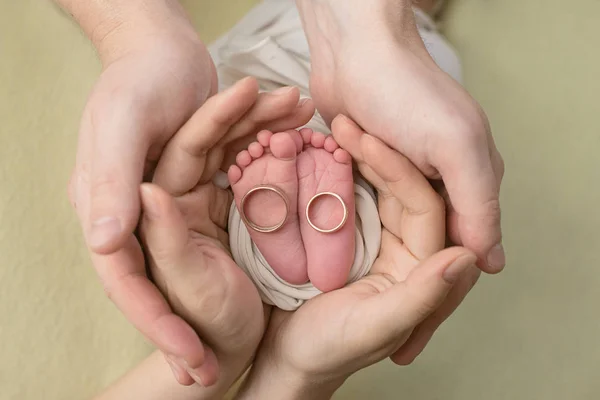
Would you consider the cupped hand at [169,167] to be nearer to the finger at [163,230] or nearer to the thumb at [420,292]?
the finger at [163,230]

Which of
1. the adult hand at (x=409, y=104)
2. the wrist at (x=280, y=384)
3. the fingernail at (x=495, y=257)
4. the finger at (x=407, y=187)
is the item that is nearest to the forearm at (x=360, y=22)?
the adult hand at (x=409, y=104)

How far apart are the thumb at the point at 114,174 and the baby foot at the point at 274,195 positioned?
100mm

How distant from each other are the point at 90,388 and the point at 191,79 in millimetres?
531

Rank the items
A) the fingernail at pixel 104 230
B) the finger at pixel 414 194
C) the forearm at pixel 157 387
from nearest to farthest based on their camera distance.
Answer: the fingernail at pixel 104 230 → the finger at pixel 414 194 → the forearm at pixel 157 387

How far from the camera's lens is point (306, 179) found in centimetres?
57

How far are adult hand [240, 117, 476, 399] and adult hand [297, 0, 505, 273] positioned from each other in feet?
0.09

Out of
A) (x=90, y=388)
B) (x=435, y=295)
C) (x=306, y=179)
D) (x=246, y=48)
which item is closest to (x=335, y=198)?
(x=306, y=179)

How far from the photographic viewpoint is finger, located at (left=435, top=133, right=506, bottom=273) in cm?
50

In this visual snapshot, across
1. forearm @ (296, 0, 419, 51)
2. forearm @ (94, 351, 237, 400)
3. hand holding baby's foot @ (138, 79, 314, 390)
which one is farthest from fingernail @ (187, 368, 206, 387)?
forearm @ (296, 0, 419, 51)

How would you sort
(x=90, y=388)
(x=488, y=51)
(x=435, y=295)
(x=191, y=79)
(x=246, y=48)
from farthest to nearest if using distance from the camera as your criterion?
(x=488, y=51)
(x=90, y=388)
(x=246, y=48)
(x=191, y=79)
(x=435, y=295)

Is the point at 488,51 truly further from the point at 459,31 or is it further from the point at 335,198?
the point at 335,198

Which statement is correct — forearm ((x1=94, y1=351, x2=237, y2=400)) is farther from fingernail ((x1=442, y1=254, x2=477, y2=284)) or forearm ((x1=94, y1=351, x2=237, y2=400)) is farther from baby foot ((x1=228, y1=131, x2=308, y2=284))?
fingernail ((x1=442, y1=254, x2=477, y2=284))

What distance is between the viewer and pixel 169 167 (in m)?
0.54

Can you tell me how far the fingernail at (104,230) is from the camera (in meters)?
0.43
